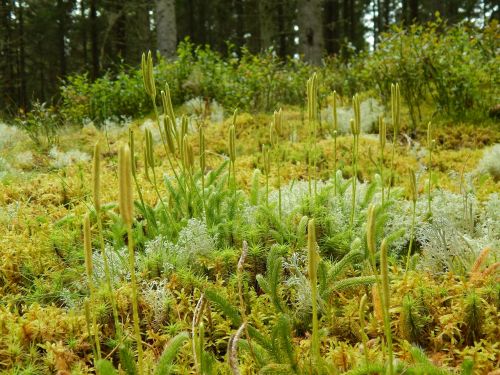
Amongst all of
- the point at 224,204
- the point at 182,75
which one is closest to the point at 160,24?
the point at 182,75

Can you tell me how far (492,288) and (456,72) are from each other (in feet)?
12.8

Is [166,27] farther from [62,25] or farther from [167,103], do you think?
[62,25]

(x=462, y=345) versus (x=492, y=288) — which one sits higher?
(x=492, y=288)

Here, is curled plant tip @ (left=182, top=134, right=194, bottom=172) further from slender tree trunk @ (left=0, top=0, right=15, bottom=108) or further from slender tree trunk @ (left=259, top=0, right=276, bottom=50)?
slender tree trunk @ (left=0, top=0, right=15, bottom=108)

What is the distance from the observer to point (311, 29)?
34.0 ft

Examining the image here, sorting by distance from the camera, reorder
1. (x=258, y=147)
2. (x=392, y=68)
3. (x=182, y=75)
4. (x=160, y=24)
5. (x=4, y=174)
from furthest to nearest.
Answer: (x=160, y=24) → (x=182, y=75) → (x=392, y=68) → (x=258, y=147) → (x=4, y=174)

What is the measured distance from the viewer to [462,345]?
1.43 meters

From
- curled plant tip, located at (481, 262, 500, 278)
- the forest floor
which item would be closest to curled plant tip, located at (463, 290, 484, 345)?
the forest floor

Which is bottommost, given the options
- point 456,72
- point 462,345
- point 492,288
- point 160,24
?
point 462,345

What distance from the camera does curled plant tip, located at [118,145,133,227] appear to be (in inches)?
31.2

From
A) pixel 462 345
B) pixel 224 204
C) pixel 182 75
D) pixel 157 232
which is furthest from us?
pixel 182 75

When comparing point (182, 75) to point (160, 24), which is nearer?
point (182, 75)

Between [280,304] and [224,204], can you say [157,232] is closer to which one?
[224,204]

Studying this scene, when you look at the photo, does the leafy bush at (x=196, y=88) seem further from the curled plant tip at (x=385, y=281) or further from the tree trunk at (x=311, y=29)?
the curled plant tip at (x=385, y=281)
